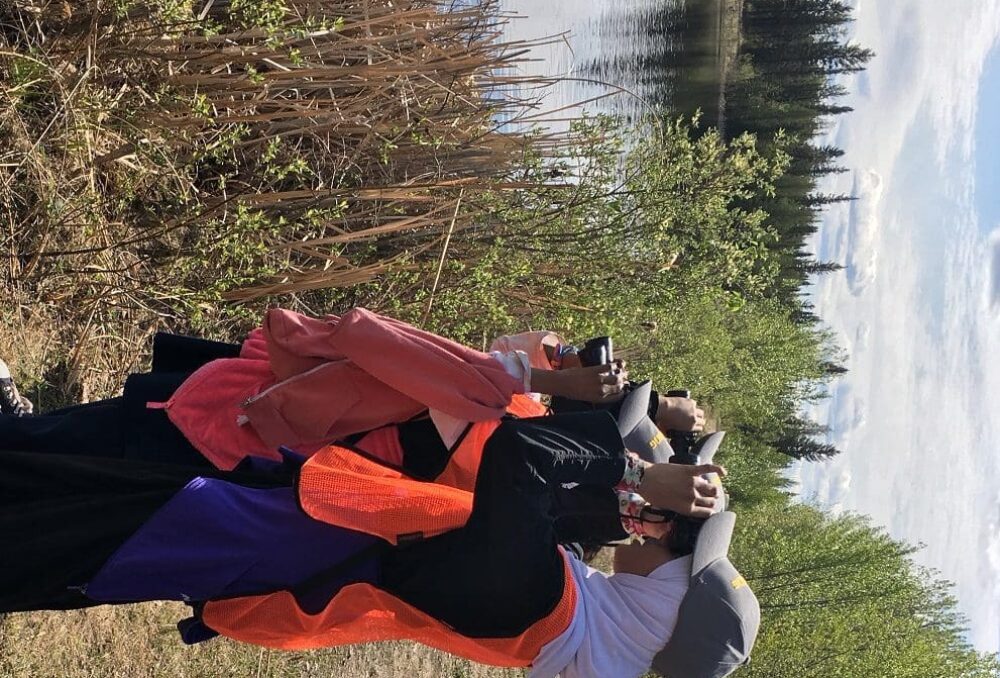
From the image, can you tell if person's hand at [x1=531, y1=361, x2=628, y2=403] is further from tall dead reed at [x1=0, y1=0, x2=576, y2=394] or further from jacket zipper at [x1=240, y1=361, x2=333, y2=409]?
tall dead reed at [x1=0, y1=0, x2=576, y2=394]

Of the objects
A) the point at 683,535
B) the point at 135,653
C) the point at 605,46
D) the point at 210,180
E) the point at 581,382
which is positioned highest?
the point at 605,46

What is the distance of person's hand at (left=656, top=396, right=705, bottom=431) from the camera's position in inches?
121

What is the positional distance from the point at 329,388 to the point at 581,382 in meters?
0.82

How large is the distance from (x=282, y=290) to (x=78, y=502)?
9.13 feet

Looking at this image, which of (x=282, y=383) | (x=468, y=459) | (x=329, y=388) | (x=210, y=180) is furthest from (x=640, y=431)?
(x=210, y=180)

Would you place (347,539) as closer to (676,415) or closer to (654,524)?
(654,524)

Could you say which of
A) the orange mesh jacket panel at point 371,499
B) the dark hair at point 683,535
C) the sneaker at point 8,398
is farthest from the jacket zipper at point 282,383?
the sneaker at point 8,398

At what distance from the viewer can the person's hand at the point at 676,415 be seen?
306 cm

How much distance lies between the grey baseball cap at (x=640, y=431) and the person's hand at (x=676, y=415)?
0.26m

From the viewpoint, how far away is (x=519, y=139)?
5613mm

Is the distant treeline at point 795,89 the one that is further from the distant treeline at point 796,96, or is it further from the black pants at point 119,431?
the black pants at point 119,431

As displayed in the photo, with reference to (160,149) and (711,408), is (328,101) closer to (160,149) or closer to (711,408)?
(160,149)

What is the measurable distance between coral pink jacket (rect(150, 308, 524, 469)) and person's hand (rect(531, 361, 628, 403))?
13 cm

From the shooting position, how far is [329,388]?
2285mm
